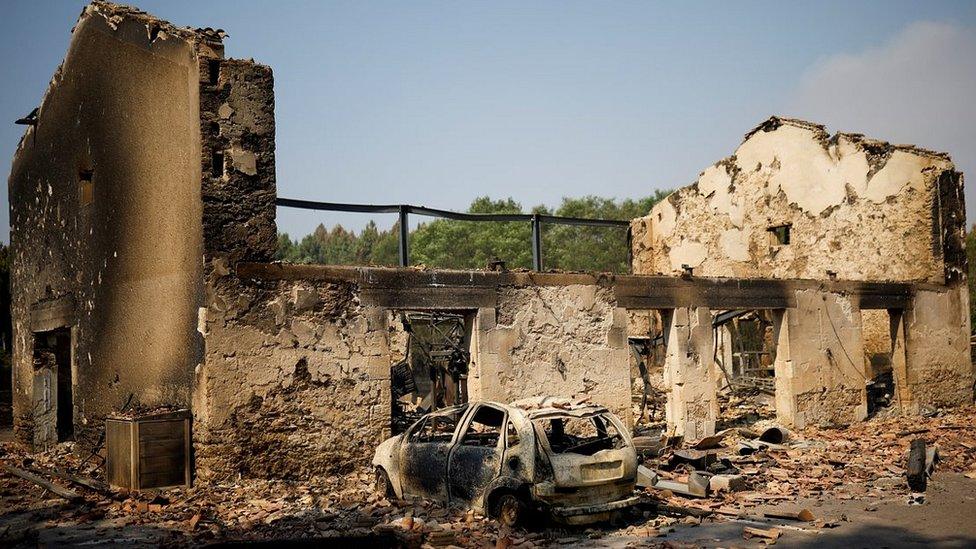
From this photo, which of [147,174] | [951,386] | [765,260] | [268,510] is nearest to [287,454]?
[268,510]

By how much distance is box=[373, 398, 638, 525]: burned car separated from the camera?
8594mm

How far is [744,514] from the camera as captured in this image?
9812mm

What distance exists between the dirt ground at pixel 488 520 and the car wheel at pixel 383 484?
0.12 m

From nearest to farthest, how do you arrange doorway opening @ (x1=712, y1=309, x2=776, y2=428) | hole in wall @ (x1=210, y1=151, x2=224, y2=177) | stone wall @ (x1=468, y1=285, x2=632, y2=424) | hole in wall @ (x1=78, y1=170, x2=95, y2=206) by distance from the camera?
hole in wall @ (x1=210, y1=151, x2=224, y2=177)
stone wall @ (x1=468, y1=285, x2=632, y2=424)
hole in wall @ (x1=78, y1=170, x2=95, y2=206)
doorway opening @ (x1=712, y1=309, x2=776, y2=428)

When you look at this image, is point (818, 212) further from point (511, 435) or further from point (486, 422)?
point (511, 435)

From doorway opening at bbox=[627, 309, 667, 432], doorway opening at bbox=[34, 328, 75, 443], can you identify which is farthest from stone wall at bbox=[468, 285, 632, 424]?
doorway opening at bbox=[34, 328, 75, 443]

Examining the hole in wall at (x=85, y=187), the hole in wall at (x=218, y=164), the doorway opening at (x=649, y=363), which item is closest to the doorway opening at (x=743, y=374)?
the doorway opening at (x=649, y=363)

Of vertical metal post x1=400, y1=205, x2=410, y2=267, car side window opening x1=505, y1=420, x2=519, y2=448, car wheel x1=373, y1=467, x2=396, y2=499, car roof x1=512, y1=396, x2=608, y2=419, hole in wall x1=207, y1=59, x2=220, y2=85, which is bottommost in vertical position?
car wheel x1=373, y1=467, x2=396, y2=499

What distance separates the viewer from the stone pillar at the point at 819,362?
52.7 ft

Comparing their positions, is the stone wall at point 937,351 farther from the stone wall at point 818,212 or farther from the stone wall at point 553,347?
the stone wall at point 553,347

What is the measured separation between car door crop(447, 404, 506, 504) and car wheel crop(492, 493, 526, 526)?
222 mm

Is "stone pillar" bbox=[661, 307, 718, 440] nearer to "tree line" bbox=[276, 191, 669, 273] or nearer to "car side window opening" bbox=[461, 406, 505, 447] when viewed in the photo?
"car side window opening" bbox=[461, 406, 505, 447]

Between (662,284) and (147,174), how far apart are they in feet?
27.2

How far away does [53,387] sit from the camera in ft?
51.5
